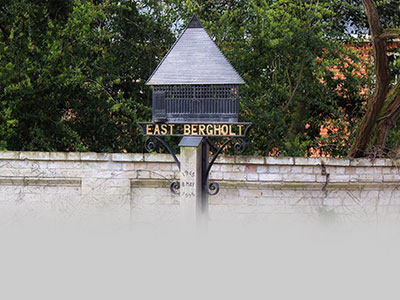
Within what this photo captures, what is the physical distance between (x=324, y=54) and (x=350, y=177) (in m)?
2.70

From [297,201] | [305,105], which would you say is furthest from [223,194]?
[305,105]

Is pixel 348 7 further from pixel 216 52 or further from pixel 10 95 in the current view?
pixel 10 95

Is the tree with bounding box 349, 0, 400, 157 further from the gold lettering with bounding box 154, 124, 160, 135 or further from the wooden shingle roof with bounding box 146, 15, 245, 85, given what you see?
the gold lettering with bounding box 154, 124, 160, 135

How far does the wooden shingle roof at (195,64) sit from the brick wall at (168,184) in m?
1.60

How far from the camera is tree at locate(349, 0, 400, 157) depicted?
7.44 m

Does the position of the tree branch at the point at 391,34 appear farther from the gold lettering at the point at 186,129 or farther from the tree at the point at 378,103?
the gold lettering at the point at 186,129

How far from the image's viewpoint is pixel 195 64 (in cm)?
→ 541

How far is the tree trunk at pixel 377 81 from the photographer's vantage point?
7.43 metres

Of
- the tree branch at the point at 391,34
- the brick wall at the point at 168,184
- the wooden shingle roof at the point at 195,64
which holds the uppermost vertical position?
the tree branch at the point at 391,34

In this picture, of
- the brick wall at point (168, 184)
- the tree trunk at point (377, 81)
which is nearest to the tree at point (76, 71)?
the brick wall at point (168, 184)

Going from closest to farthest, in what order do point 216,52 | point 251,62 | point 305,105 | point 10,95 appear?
point 216,52, point 10,95, point 251,62, point 305,105

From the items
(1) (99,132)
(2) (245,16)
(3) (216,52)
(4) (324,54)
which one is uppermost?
(2) (245,16)

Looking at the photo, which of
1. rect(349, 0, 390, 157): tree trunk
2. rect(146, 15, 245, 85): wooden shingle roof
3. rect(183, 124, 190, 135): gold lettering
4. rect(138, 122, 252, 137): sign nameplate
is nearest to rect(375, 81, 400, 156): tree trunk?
rect(349, 0, 390, 157): tree trunk

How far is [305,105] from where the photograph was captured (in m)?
9.20
